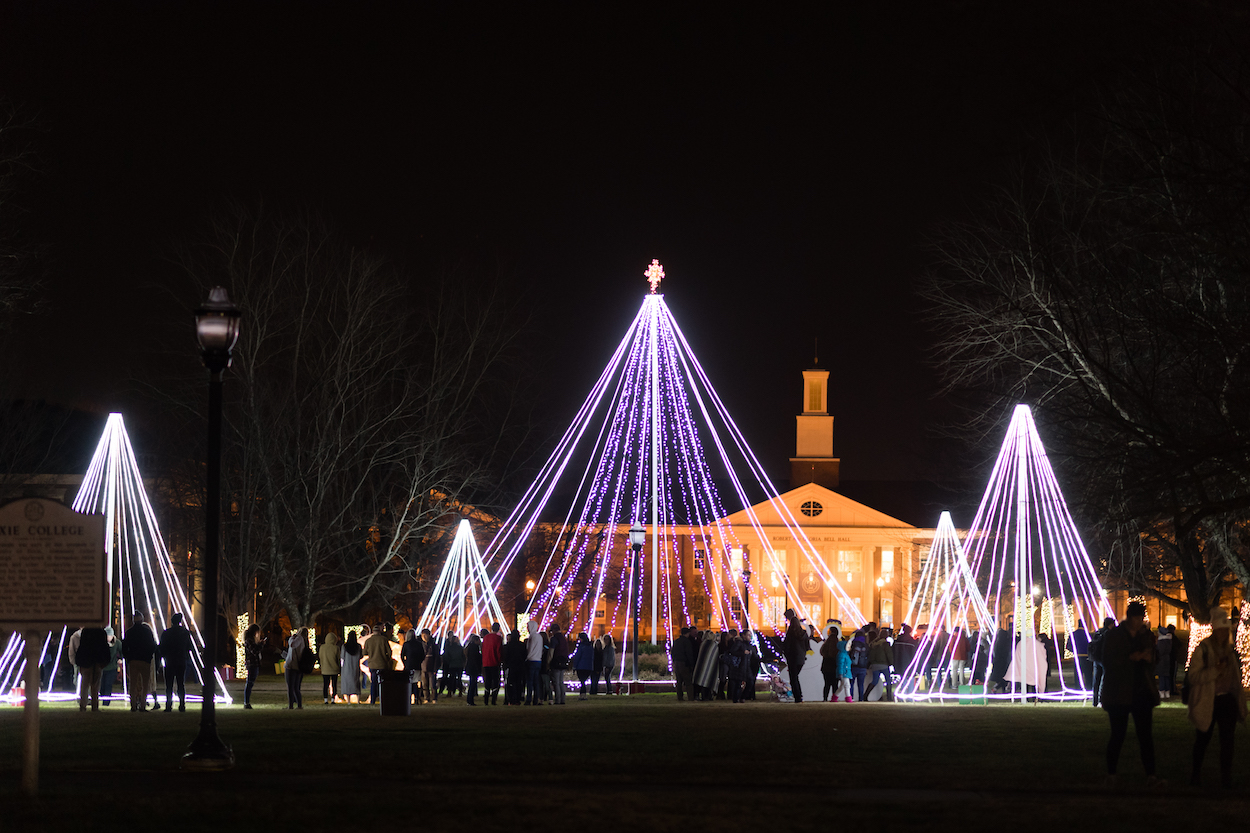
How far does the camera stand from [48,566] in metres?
11.0

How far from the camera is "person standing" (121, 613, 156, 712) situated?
22.7m

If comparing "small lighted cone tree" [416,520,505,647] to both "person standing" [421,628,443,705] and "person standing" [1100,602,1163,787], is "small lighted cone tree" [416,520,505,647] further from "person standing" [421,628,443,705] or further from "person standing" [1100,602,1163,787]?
"person standing" [1100,602,1163,787]

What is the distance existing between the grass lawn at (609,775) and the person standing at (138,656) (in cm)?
261

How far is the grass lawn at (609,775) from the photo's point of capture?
10.0 meters

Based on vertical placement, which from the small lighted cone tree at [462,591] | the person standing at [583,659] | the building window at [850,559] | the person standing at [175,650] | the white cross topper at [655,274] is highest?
the white cross topper at [655,274]

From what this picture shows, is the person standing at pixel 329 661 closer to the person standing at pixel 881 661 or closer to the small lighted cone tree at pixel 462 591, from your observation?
the small lighted cone tree at pixel 462 591

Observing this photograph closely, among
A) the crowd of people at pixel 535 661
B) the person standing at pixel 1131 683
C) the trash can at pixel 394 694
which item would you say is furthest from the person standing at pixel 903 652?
the person standing at pixel 1131 683

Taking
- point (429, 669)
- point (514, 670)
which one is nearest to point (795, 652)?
point (514, 670)

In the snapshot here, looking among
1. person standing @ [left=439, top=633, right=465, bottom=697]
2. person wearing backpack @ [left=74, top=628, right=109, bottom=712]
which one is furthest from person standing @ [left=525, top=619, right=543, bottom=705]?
person wearing backpack @ [left=74, top=628, right=109, bottom=712]

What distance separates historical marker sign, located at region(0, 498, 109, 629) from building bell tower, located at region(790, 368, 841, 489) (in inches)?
3981

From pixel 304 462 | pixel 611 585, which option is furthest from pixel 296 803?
pixel 611 585

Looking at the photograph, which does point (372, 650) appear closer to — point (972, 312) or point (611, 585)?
point (972, 312)

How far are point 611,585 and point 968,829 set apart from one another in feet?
230

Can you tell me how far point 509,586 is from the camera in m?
61.9
